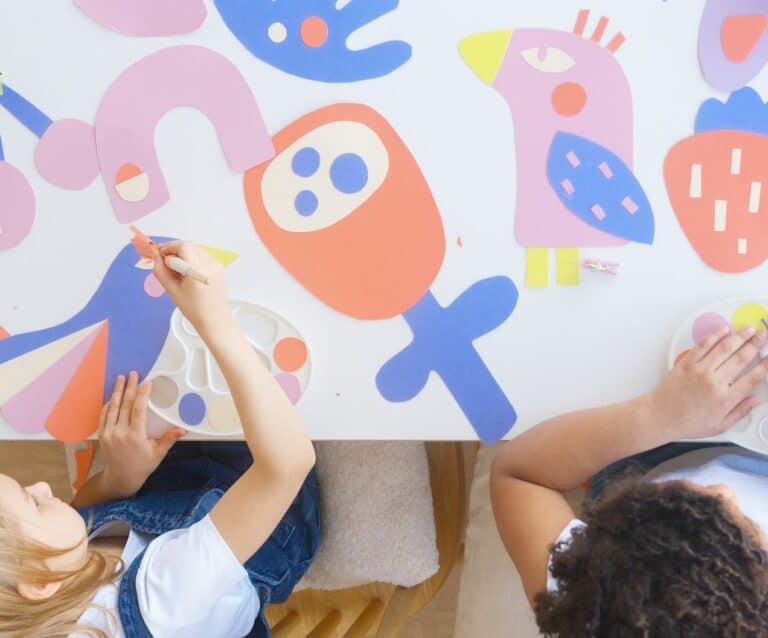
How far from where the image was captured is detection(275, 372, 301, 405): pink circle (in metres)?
0.76

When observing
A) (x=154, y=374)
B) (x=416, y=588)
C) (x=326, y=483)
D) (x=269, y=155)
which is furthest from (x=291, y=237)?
(x=416, y=588)

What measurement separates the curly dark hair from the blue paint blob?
0.35m

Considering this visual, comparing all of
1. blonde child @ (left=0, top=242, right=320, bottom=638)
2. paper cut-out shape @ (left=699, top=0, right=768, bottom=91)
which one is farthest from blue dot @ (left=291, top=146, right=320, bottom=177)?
paper cut-out shape @ (left=699, top=0, right=768, bottom=91)

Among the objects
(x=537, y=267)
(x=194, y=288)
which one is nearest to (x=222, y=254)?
(x=194, y=288)

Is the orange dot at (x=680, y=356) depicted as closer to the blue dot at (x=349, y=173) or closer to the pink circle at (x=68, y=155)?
the blue dot at (x=349, y=173)

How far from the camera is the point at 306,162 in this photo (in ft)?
2.43

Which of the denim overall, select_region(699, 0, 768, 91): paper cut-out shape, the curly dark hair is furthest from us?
the denim overall

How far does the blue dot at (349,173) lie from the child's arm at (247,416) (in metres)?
0.13

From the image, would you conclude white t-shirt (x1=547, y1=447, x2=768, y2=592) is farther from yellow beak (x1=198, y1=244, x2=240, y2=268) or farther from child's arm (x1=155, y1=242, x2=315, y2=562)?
yellow beak (x1=198, y1=244, x2=240, y2=268)

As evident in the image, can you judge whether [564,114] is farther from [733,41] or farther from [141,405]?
[141,405]

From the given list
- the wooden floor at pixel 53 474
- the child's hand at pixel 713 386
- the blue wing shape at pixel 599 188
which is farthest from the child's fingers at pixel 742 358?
the wooden floor at pixel 53 474

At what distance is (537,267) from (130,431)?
402mm

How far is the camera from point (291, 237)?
2.45 feet

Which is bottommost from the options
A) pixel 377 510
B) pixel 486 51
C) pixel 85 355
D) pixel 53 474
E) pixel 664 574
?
pixel 53 474
